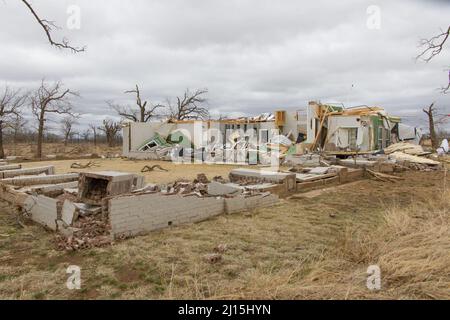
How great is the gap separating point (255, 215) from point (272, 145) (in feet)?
45.2

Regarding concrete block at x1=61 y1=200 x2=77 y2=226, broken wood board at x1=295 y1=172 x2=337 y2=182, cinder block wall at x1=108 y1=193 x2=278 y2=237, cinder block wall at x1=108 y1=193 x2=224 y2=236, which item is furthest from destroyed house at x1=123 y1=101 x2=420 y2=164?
→ concrete block at x1=61 y1=200 x2=77 y2=226

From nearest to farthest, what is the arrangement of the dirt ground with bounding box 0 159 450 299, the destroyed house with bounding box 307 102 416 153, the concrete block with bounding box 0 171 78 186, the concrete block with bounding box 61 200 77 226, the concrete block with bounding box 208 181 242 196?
the dirt ground with bounding box 0 159 450 299 < the concrete block with bounding box 61 200 77 226 < the concrete block with bounding box 208 181 242 196 < the concrete block with bounding box 0 171 78 186 < the destroyed house with bounding box 307 102 416 153

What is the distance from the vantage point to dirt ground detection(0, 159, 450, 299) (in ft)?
11.2

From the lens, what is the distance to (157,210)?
5.78m

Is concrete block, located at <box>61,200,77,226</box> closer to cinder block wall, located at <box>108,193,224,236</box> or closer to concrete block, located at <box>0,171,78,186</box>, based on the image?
cinder block wall, located at <box>108,193,224,236</box>

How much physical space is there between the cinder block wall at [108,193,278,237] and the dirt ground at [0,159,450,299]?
Result: 188 millimetres

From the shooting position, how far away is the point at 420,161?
16594 millimetres

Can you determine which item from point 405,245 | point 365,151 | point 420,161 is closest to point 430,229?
point 405,245

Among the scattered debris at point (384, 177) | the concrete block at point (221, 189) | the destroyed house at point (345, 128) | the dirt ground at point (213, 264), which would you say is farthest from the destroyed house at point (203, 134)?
the dirt ground at point (213, 264)
